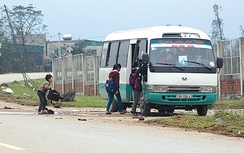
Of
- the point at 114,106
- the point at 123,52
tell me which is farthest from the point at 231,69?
the point at 123,52

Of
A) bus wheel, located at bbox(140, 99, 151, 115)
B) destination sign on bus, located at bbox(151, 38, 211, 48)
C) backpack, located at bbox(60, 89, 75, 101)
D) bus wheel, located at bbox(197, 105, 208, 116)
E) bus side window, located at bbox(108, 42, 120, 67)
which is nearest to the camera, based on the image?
destination sign on bus, located at bbox(151, 38, 211, 48)

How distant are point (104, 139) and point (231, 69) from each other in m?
18.3

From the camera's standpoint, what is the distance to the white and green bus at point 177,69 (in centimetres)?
2056

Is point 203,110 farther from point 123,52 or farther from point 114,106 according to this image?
point 114,106

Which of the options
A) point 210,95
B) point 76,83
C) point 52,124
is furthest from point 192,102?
point 76,83

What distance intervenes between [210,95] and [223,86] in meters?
10.4

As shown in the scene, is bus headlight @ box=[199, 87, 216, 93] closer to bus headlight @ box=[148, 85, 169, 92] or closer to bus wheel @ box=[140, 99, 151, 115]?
bus headlight @ box=[148, 85, 169, 92]

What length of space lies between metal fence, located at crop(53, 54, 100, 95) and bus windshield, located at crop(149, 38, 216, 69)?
19060 mm

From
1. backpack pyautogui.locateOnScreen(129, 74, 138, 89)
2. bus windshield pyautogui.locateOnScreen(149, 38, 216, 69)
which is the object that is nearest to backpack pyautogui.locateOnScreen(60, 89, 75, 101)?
backpack pyautogui.locateOnScreen(129, 74, 138, 89)

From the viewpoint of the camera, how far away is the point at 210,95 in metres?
20.9

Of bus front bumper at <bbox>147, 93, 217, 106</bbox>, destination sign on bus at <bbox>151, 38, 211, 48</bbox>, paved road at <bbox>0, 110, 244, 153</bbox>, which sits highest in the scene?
destination sign on bus at <bbox>151, 38, 211, 48</bbox>

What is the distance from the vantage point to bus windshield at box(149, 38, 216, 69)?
2081cm

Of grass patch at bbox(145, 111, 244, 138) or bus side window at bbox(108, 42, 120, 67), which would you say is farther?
bus side window at bbox(108, 42, 120, 67)

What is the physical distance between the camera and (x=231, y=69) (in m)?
30.6
